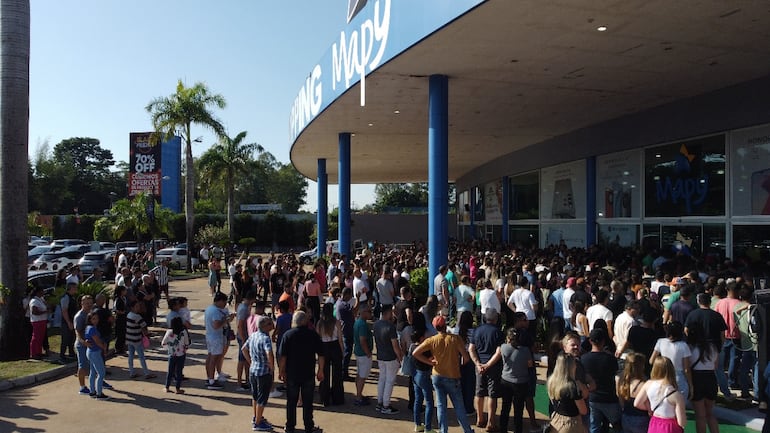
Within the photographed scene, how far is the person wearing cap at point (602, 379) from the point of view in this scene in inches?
220

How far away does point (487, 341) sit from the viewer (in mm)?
7070

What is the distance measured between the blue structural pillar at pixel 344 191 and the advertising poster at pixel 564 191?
9811mm

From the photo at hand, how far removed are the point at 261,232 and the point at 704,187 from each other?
43.5 metres

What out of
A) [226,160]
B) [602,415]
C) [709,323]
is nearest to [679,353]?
[709,323]

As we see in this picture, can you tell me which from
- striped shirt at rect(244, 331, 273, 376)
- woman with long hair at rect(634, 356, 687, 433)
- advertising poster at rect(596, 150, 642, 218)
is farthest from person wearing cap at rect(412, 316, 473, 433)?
advertising poster at rect(596, 150, 642, 218)

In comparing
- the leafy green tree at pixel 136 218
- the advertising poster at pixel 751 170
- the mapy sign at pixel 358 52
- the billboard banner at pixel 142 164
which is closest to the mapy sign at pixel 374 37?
the mapy sign at pixel 358 52

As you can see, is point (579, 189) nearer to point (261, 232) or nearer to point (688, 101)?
point (688, 101)

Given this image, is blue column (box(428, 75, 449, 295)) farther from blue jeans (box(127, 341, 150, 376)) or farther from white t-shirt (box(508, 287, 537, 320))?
blue jeans (box(127, 341, 150, 376))

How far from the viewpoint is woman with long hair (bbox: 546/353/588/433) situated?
5.24 metres

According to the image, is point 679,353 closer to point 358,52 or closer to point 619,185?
point 358,52

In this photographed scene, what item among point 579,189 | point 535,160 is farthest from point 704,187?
point 535,160

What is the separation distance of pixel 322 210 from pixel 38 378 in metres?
21.5

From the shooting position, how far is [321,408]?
8.23 metres

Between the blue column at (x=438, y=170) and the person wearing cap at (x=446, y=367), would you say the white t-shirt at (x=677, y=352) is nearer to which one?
the person wearing cap at (x=446, y=367)
